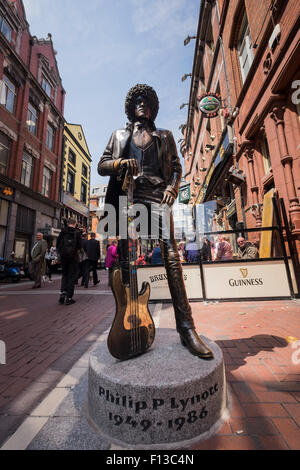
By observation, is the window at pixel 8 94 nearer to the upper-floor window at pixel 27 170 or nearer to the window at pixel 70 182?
the upper-floor window at pixel 27 170

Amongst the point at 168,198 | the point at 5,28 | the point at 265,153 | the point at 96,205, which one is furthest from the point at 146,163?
the point at 96,205

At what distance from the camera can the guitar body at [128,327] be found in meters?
1.55

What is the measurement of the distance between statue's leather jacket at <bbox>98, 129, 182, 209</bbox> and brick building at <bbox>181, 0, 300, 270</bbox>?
465 centimetres

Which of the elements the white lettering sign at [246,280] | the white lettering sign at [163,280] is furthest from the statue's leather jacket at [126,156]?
the white lettering sign at [246,280]

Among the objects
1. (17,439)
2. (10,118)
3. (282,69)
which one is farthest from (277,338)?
(10,118)

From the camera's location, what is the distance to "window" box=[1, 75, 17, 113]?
570 inches

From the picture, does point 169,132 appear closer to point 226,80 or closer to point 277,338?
point 277,338

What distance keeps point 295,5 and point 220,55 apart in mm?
7564

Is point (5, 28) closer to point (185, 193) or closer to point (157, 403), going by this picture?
point (185, 193)

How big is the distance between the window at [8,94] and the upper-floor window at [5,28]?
2.76m

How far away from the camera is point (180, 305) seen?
1.83m

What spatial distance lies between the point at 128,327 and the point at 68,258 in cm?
422

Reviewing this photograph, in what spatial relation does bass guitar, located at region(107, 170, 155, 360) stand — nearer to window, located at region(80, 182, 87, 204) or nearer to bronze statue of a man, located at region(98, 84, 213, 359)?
bronze statue of a man, located at region(98, 84, 213, 359)

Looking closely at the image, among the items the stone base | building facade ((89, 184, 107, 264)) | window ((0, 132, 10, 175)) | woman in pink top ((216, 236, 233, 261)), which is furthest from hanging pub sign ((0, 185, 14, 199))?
building facade ((89, 184, 107, 264))
